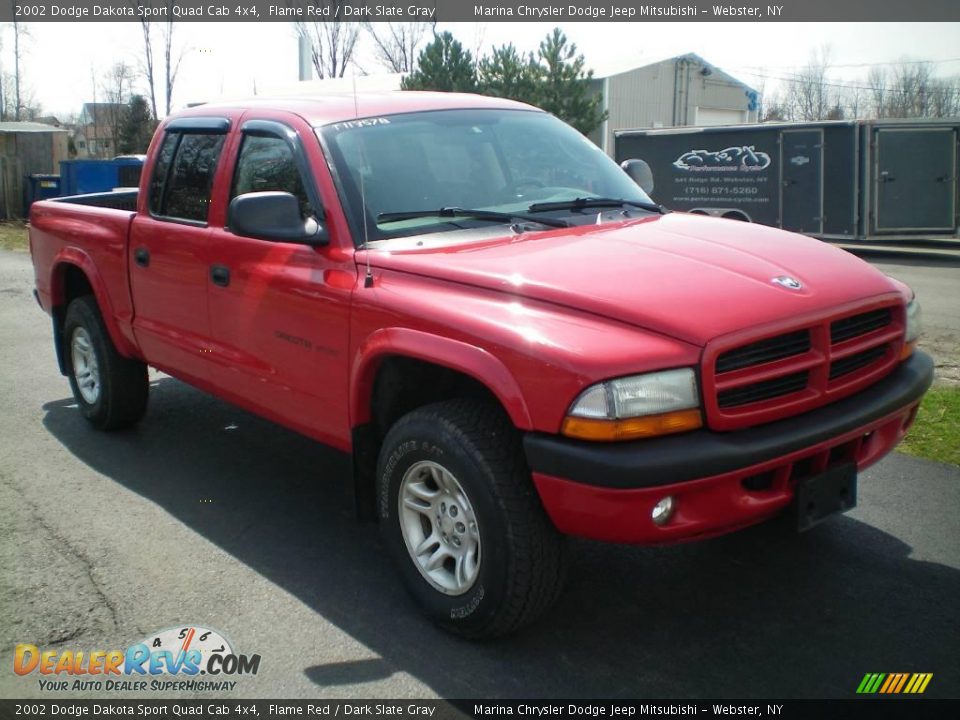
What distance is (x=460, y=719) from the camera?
10.3 feet

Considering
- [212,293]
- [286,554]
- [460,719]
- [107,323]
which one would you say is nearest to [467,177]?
[212,293]

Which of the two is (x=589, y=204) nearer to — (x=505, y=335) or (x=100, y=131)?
(x=505, y=335)

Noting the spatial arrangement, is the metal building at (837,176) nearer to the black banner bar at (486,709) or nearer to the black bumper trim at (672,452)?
the black bumper trim at (672,452)

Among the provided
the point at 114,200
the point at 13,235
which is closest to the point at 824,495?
the point at 114,200

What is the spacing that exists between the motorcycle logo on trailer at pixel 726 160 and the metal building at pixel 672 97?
14.3 metres

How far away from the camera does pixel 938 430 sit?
5.83 m

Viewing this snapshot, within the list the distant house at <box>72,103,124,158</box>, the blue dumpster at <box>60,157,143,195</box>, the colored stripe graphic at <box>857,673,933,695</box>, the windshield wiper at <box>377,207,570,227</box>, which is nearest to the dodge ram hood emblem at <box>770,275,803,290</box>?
the windshield wiper at <box>377,207,570,227</box>

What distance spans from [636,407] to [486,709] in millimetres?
1100

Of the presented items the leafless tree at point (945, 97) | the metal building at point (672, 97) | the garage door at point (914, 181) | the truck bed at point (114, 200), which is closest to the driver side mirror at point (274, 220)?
the truck bed at point (114, 200)

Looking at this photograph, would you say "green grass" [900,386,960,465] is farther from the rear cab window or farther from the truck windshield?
the rear cab window

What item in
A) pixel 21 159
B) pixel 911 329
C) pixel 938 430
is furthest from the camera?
pixel 21 159

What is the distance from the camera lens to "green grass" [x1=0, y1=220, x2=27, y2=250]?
61.0 feet

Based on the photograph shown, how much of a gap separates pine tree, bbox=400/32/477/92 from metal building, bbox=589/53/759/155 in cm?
704

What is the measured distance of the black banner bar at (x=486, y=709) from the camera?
3094 mm
